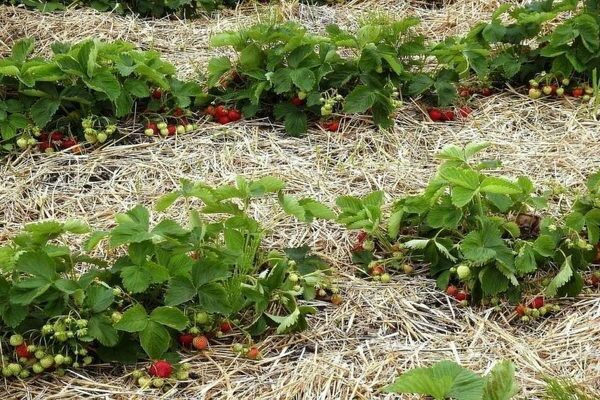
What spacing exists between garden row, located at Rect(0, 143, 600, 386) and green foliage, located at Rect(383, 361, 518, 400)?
522mm

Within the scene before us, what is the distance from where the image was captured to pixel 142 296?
2732 millimetres

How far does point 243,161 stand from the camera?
3723 millimetres

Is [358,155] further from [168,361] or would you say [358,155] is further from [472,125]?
[168,361]

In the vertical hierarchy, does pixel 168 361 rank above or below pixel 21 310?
below

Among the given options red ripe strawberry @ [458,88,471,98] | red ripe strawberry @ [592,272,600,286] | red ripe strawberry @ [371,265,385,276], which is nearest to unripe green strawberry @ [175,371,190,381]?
red ripe strawberry @ [371,265,385,276]

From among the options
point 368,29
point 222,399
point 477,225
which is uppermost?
point 368,29

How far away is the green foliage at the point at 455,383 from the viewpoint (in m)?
2.23

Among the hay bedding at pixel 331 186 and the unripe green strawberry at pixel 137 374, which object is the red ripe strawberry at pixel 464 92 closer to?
the hay bedding at pixel 331 186

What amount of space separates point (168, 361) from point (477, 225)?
1.04m

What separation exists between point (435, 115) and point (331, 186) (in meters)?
0.73

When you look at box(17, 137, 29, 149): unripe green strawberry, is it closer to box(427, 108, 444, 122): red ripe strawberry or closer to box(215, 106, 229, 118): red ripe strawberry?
box(215, 106, 229, 118): red ripe strawberry

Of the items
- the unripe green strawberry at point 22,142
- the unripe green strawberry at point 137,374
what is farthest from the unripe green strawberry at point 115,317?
the unripe green strawberry at point 22,142

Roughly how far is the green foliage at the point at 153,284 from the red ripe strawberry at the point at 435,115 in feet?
4.30

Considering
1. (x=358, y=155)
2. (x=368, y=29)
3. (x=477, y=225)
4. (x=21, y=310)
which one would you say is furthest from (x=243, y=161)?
(x=21, y=310)
